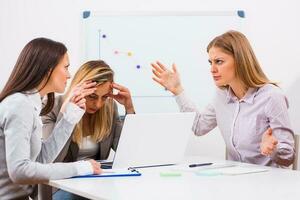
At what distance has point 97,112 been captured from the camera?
2.38 meters

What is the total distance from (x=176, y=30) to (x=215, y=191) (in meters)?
1.88

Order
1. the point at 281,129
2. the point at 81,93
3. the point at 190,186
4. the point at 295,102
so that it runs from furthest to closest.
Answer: the point at 295,102, the point at 281,129, the point at 81,93, the point at 190,186

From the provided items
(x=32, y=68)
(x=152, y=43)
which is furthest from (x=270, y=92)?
(x=152, y=43)

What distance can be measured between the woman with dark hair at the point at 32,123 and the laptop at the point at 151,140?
175 millimetres

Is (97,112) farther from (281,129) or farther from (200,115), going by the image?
(281,129)

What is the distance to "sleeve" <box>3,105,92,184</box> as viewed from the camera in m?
1.62

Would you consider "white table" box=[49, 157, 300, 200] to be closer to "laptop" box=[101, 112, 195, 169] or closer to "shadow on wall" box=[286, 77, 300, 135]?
"laptop" box=[101, 112, 195, 169]

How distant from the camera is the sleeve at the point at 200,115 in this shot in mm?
2482

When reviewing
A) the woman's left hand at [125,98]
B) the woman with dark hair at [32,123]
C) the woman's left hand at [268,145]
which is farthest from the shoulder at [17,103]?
the woman's left hand at [268,145]

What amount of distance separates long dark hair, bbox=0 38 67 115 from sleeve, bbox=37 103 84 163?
0.52ft

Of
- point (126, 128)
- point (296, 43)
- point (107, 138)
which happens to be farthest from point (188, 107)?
point (296, 43)

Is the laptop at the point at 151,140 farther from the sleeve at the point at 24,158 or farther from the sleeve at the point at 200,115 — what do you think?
the sleeve at the point at 200,115

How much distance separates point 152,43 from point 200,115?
0.86m

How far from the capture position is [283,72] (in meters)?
3.18
